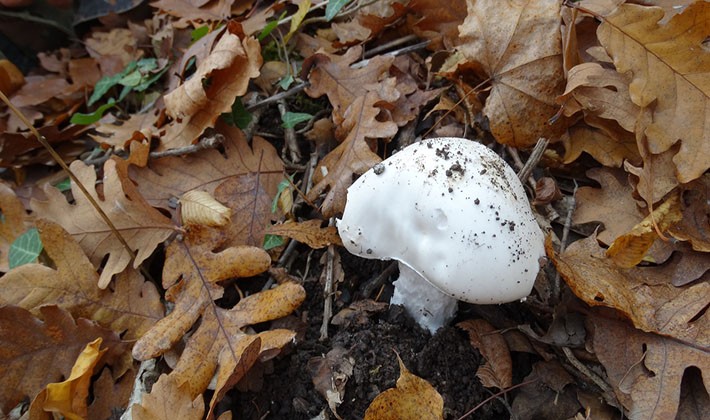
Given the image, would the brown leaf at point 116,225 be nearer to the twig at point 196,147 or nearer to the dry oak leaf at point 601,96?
the twig at point 196,147

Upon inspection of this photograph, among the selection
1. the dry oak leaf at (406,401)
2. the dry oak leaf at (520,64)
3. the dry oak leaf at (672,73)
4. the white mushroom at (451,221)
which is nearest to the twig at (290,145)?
the white mushroom at (451,221)

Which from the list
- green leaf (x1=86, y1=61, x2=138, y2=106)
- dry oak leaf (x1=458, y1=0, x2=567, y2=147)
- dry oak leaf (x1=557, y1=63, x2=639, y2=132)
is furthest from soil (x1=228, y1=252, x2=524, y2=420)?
green leaf (x1=86, y1=61, x2=138, y2=106)

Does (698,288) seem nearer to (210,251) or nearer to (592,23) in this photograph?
(592,23)

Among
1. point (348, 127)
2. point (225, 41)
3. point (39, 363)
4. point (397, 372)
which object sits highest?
point (225, 41)

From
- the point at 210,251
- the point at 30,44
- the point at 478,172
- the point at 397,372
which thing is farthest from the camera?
the point at 30,44

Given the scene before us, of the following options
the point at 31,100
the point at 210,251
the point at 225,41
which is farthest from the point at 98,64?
the point at 210,251

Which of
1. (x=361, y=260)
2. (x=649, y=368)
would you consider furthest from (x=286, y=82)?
(x=649, y=368)
